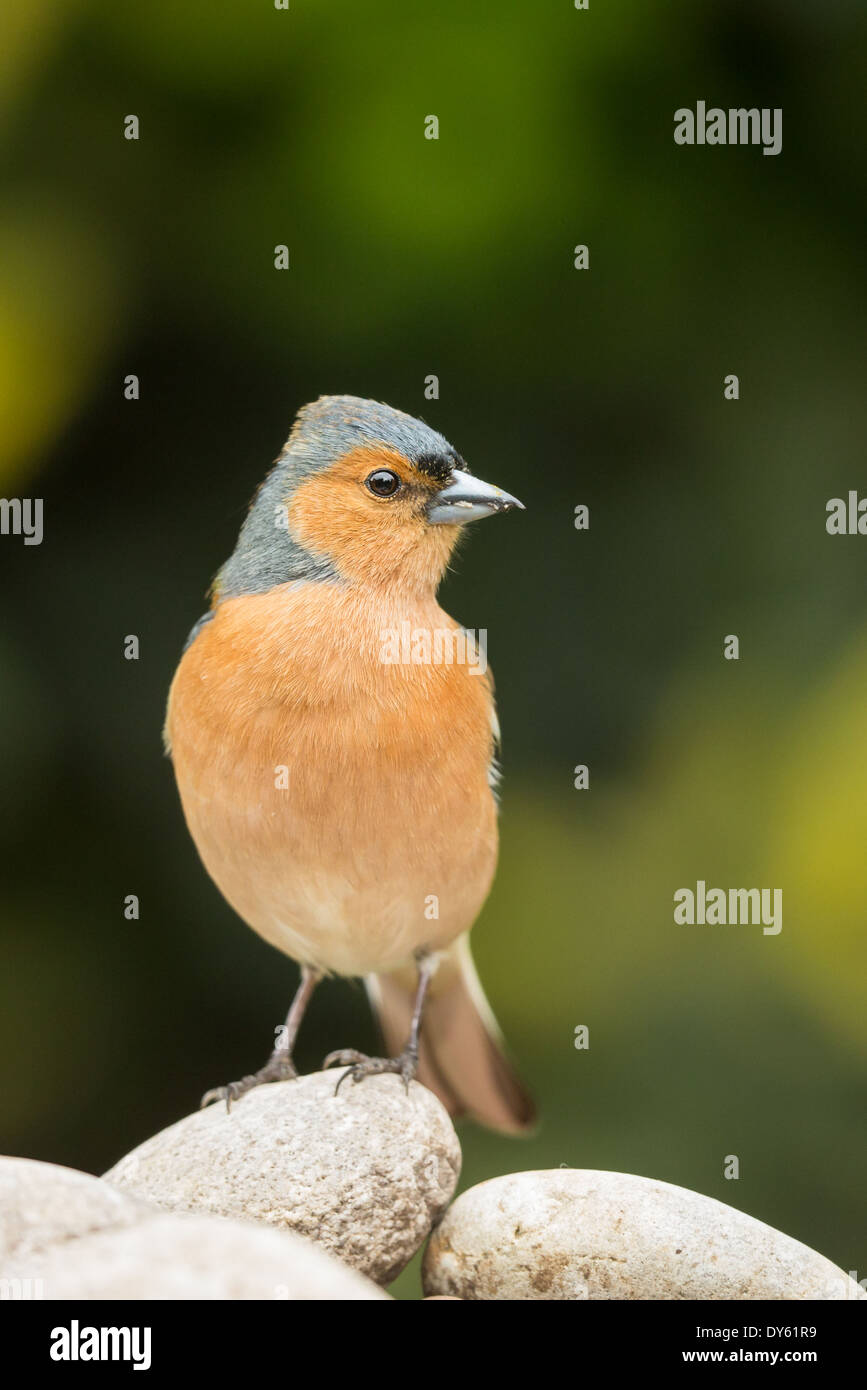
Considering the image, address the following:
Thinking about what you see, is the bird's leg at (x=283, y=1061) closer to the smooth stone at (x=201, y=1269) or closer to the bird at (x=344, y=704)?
the bird at (x=344, y=704)

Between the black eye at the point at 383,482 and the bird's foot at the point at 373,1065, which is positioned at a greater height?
the black eye at the point at 383,482

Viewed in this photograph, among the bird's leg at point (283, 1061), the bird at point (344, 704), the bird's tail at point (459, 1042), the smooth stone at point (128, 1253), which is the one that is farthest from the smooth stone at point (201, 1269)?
the bird's tail at point (459, 1042)

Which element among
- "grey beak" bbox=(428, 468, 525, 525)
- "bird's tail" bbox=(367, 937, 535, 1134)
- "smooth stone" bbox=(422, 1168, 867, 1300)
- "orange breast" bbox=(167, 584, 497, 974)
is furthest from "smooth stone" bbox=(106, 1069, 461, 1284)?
"grey beak" bbox=(428, 468, 525, 525)

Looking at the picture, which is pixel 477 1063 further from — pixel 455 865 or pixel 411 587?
pixel 411 587

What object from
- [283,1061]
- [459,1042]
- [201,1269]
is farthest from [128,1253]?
[459,1042]

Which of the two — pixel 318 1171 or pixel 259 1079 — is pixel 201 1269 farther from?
pixel 259 1079
